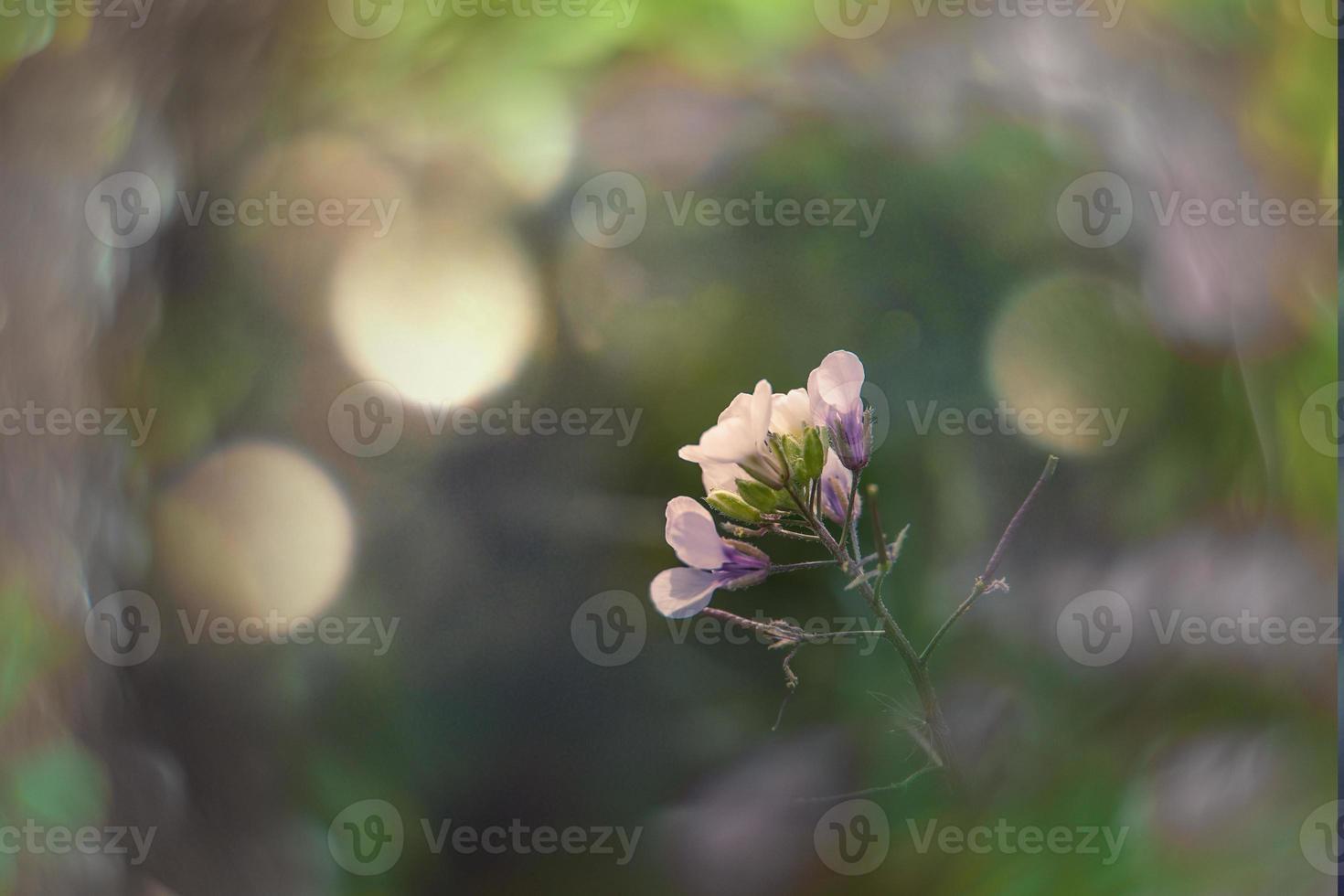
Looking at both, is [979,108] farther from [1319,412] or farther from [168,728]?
[168,728]

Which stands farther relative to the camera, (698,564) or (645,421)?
(645,421)

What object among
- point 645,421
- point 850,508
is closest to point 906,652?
point 850,508

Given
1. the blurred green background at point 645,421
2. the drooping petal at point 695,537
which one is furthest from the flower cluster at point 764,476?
the blurred green background at point 645,421

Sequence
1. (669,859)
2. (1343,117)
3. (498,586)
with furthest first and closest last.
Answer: (498,586), (669,859), (1343,117)

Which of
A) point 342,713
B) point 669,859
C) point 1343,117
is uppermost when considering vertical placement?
point 1343,117

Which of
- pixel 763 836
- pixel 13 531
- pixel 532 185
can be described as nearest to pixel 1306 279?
pixel 763 836

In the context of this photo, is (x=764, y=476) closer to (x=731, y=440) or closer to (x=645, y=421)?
(x=731, y=440)
